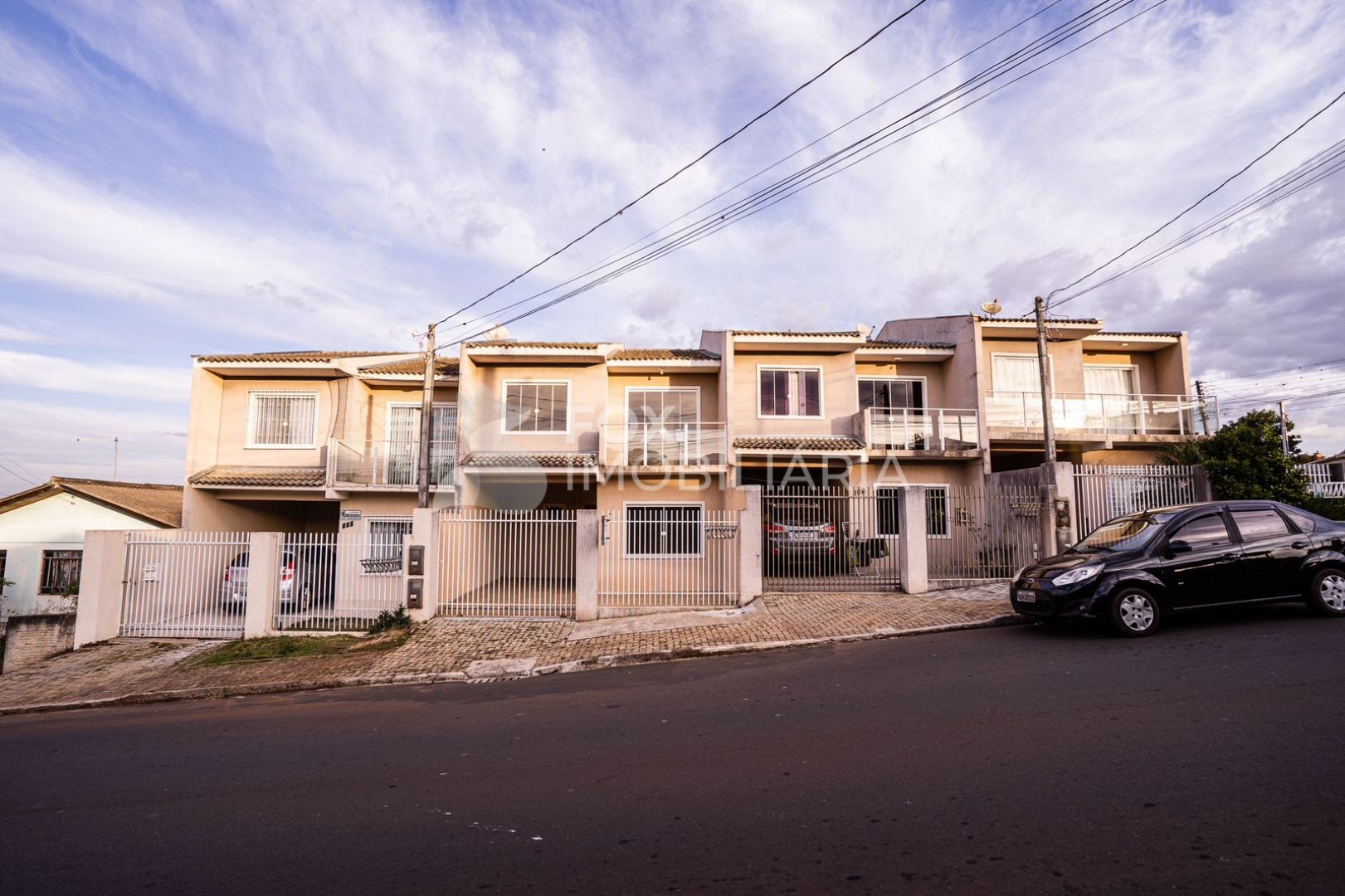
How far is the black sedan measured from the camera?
789 cm

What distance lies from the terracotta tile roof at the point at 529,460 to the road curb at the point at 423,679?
7.11 m

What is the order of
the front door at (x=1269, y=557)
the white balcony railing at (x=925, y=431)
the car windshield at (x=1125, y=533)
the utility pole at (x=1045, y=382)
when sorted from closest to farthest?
1. the front door at (x=1269, y=557)
2. the car windshield at (x=1125, y=533)
3. the utility pole at (x=1045, y=382)
4. the white balcony railing at (x=925, y=431)

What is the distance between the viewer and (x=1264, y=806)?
11.6ft

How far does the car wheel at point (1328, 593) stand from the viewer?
8.06 meters

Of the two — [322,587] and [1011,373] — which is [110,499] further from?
[1011,373]

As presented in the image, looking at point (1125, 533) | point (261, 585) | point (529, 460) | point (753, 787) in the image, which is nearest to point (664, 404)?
point (529, 460)

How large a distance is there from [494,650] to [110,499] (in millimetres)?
14519

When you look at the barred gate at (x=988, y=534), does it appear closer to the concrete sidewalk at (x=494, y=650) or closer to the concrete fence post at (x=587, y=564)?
the concrete sidewalk at (x=494, y=650)

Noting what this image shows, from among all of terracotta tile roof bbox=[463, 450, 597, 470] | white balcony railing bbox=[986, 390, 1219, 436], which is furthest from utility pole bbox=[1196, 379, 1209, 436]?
terracotta tile roof bbox=[463, 450, 597, 470]

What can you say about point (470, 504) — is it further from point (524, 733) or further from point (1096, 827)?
point (1096, 827)

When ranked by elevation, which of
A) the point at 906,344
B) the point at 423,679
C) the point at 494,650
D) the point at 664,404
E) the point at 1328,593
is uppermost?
the point at 906,344

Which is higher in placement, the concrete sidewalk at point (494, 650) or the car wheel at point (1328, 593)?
the car wheel at point (1328, 593)

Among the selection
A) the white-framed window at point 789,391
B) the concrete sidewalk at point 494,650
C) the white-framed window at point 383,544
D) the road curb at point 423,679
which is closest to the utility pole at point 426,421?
the white-framed window at point 383,544

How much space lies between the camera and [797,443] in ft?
54.1
